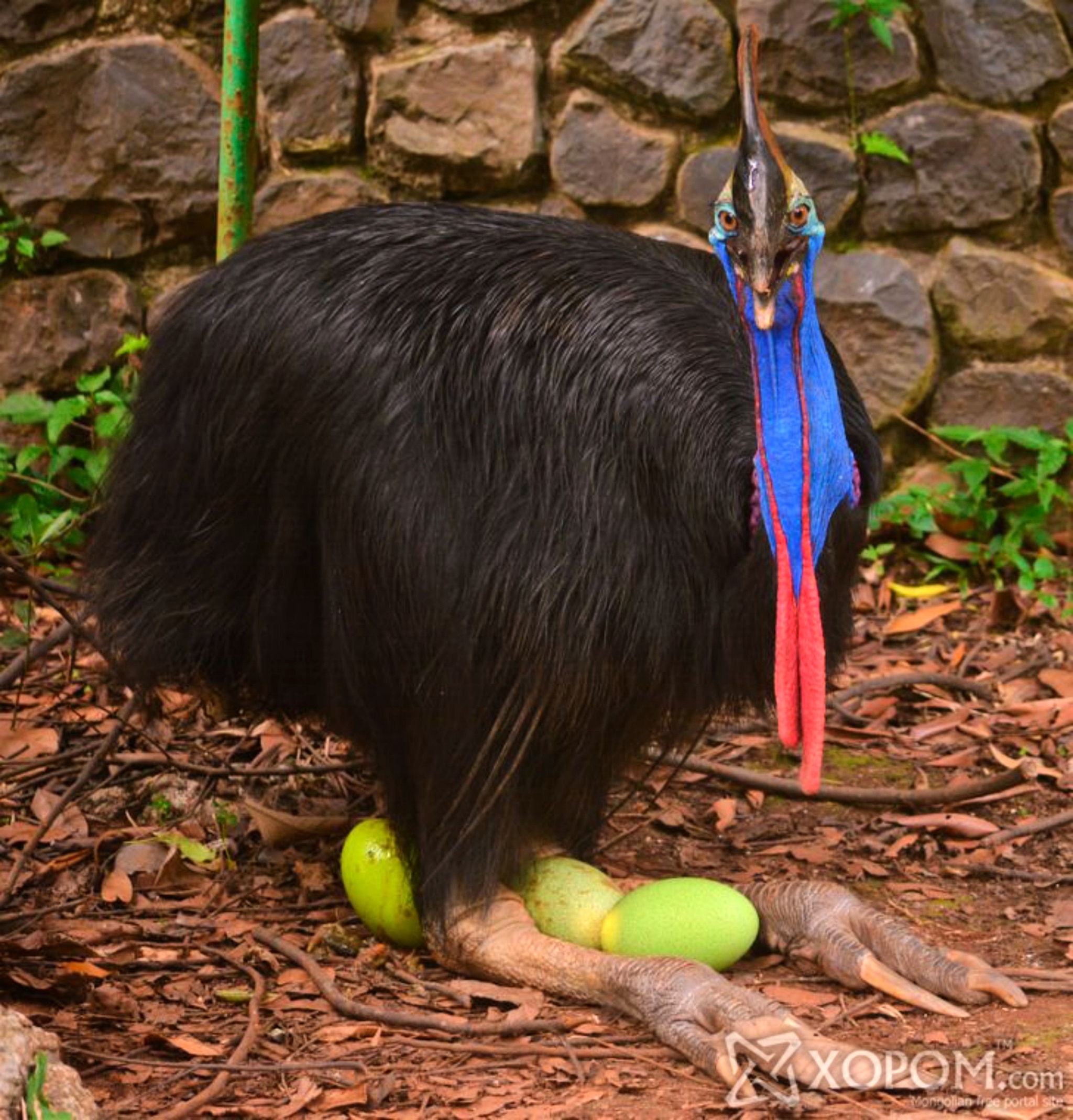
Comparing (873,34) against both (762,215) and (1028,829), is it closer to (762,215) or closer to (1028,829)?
(1028,829)

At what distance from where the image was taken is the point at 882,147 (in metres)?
4.14

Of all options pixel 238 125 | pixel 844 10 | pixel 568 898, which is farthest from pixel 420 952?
pixel 844 10

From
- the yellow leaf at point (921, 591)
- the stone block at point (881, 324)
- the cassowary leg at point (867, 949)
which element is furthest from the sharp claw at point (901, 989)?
the stone block at point (881, 324)

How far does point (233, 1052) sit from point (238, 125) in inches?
58.1

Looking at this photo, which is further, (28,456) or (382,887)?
(28,456)

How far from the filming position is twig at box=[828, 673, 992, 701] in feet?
12.3

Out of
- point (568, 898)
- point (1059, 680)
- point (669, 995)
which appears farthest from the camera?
point (1059, 680)

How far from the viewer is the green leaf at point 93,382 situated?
418 cm

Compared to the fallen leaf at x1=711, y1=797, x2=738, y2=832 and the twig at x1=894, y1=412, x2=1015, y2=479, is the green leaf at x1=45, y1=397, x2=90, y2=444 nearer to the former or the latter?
the fallen leaf at x1=711, y1=797, x2=738, y2=832

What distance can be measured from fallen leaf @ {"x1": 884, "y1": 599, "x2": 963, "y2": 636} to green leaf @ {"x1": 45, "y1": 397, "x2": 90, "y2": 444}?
176 cm

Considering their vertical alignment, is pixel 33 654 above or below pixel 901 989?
above

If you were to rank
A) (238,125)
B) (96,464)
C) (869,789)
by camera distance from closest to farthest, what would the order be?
(238,125) → (869,789) → (96,464)

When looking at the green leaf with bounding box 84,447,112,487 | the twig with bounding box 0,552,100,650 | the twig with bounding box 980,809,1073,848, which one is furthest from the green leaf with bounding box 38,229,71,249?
the twig with bounding box 980,809,1073,848

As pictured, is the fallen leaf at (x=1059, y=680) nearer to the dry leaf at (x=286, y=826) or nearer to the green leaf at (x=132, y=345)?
the dry leaf at (x=286, y=826)
